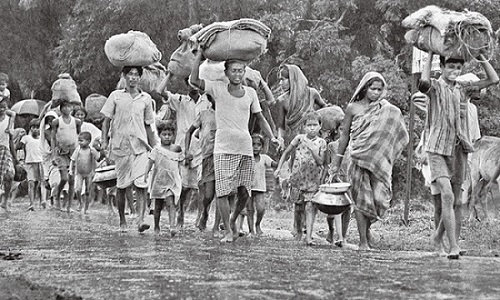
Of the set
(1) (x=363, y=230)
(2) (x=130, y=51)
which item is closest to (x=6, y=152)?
(2) (x=130, y=51)

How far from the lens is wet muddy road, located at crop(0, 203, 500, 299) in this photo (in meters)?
7.78

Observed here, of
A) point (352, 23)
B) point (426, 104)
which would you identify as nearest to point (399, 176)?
point (352, 23)

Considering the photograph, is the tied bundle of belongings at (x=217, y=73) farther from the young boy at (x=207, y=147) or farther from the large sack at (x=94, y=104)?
the large sack at (x=94, y=104)

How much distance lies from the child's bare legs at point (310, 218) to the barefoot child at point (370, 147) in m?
1.09

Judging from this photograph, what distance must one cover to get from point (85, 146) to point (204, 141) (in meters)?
6.43

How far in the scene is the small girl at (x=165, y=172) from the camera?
14617 millimetres

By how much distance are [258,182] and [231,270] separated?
19.9 feet

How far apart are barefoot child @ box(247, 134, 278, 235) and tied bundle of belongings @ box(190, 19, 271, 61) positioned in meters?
2.28

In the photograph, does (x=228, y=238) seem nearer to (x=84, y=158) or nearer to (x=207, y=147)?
(x=207, y=147)

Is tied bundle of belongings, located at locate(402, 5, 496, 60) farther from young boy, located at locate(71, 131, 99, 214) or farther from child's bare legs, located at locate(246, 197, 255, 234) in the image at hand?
young boy, located at locate(71, 131, 99, 214)

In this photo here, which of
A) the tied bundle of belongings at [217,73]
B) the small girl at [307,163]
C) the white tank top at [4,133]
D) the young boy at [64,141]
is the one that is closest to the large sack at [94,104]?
the young boy at [64,141]

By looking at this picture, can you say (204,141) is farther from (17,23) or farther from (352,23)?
(17,23)

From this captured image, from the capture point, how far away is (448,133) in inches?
436

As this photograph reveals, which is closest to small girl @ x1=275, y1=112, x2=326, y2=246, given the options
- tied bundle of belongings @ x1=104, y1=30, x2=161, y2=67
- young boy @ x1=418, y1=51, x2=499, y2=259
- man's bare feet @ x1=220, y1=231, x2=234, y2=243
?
man's bare feet @ x1=220, y1=231, x2=234, y2=243
